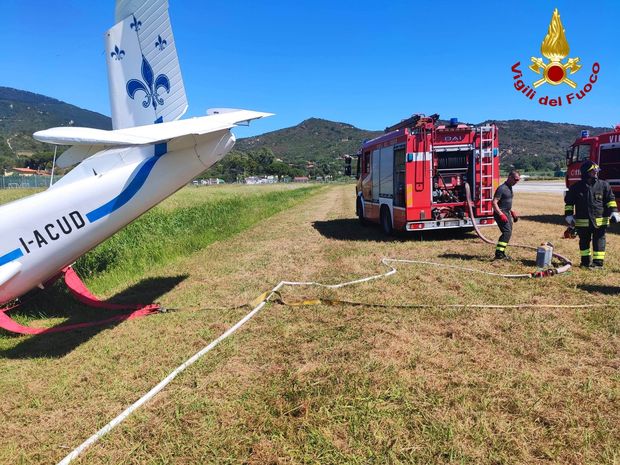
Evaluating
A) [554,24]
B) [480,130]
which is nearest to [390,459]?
[480,130]

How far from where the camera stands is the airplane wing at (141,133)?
14.5ft

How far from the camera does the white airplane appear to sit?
4.79 meters

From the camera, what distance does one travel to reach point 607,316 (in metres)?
4.93

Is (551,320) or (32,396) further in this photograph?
(551,320)

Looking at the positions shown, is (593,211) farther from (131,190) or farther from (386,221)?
(131,190)

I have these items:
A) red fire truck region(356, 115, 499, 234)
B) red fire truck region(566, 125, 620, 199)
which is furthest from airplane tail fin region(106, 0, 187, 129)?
red fire truck region(566, 125, 620, 199)

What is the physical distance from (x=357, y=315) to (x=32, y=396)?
349 cm

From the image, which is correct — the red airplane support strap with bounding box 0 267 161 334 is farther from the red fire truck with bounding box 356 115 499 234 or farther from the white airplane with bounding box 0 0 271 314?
the red fire truck with bounding box 356 115 499 234

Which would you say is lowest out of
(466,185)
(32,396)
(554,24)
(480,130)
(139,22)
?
(32,396)

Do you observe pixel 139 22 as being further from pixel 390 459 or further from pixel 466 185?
pixel 466 185

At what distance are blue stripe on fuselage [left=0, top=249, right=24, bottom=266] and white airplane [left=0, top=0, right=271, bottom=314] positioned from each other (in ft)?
0.04

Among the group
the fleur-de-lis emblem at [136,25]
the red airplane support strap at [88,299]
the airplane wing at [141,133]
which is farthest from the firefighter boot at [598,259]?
the fleur-de-lis emblem at [136,25]

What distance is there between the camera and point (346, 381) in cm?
366

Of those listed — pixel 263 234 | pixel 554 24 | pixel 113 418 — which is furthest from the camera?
pixel 263 234
